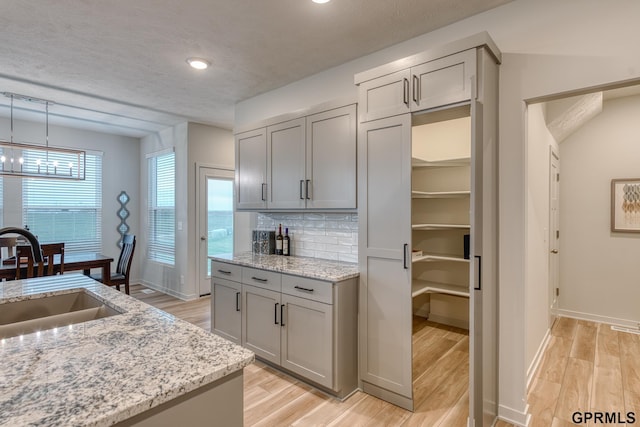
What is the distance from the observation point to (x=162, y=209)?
5.58m

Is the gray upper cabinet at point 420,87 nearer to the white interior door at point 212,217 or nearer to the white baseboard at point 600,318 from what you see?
the white interior door at point 212,217

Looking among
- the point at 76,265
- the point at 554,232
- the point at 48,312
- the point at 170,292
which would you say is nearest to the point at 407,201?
the point at 48,312

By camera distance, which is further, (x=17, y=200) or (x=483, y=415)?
(x=17, y=200)

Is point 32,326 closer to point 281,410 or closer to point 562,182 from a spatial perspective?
point 281,410

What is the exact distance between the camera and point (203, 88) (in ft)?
12.2

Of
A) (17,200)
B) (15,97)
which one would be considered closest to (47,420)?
(15,97)

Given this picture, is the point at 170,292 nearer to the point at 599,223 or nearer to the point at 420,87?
the point at 420,87

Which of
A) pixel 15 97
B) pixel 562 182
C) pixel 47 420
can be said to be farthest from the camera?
pixel 562 182

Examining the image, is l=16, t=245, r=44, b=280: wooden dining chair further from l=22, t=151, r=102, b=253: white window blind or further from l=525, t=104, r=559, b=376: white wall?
l=525, t=104, r=559, b=376: white wall

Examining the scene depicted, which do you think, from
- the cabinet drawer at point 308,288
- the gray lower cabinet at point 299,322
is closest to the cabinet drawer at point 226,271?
the gray lower cabinet at point 299,322

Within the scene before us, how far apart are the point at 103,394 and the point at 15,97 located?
4.74 m

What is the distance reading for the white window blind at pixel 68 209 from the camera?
494 cm

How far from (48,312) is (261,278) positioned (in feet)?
4.93

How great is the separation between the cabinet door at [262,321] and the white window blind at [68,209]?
3987mm
